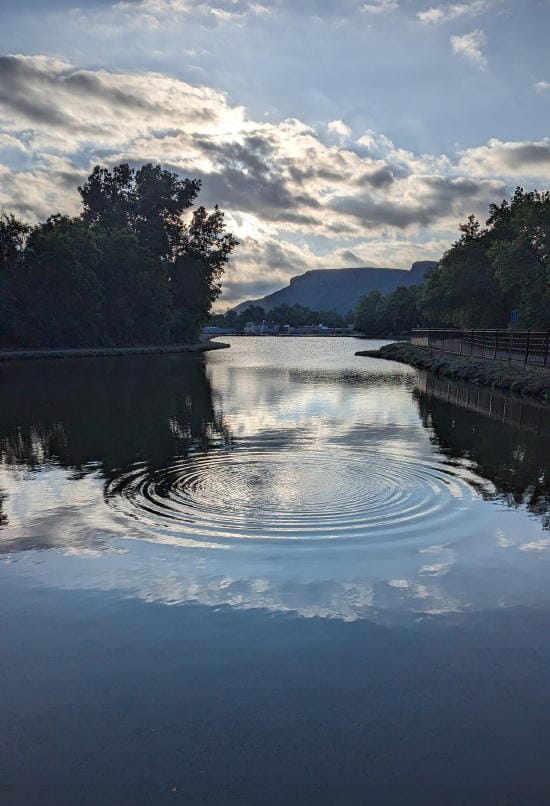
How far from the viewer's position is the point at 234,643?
212 inches

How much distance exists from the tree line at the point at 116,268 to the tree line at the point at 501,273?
111 feet

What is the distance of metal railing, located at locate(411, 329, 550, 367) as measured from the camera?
35781mm

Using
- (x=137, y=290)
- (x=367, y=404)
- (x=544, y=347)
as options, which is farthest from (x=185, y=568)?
(x=137, y=290)

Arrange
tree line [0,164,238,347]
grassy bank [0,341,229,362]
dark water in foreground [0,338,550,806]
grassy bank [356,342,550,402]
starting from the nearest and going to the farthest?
dark water in foreground [0,338,550,806], grassy bank [356,342,550,402], grassy bank [0,341,229,362], tree line [0,164,238,347]

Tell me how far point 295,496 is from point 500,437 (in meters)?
8.62

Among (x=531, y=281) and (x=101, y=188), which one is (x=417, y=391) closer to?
(x=531, y=281)

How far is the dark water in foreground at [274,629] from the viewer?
3.87 meters

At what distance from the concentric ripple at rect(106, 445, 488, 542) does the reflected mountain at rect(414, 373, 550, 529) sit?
924 millimetres

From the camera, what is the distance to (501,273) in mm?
48594

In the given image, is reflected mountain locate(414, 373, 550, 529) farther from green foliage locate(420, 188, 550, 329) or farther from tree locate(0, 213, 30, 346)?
tree locate(0, 213, 30, 346)

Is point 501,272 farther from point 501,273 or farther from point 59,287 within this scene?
point 59,287

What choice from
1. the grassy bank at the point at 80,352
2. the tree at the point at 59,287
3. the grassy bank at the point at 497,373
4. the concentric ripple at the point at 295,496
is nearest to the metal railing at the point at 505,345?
the grassy bank at the point at 497,373

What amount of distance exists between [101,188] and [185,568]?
101m

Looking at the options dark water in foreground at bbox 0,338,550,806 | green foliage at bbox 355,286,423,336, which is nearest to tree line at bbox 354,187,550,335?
dark water in foreground at bbox 0,338,550,806
